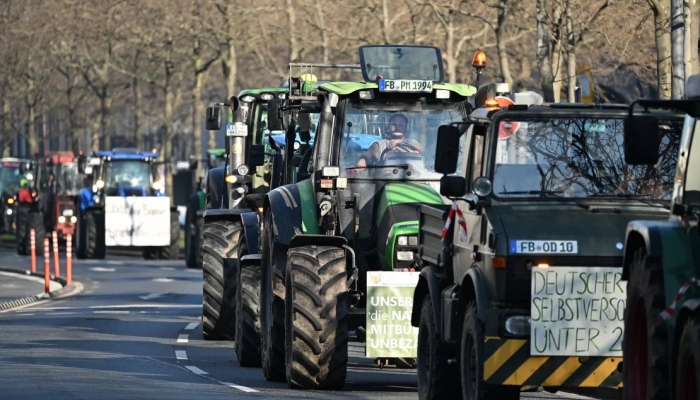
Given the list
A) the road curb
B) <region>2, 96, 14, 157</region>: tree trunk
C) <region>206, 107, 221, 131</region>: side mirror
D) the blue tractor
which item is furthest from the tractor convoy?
<region>2, 96, 14, 157</region>: tree trunk

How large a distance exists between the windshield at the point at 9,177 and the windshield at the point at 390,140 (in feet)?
152

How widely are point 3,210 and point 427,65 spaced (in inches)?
1757

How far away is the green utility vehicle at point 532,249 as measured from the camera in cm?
1066

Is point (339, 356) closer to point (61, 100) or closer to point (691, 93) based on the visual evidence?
point (691, 93)

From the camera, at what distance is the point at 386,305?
13750mm

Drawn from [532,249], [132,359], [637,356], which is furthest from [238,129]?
[637,356]

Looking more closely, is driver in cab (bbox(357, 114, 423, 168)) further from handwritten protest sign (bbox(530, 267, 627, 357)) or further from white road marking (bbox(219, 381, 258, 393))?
handwritten protest sign (bbox(530, 267, 627, 357))

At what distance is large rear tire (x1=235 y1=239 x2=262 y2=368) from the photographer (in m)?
17.1

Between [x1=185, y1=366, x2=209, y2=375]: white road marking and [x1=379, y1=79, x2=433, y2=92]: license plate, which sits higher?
[x1=379, y1=79, x2=433, y2=92]: license plate

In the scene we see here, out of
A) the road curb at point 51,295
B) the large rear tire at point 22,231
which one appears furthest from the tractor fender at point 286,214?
the large rear tire at point 22,231

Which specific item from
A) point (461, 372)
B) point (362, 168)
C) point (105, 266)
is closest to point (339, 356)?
point (362, 168)

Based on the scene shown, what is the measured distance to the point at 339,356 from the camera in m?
13.9

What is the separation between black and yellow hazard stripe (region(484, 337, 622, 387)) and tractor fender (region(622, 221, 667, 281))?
4.01 feet

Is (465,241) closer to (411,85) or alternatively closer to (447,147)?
(447,147)
